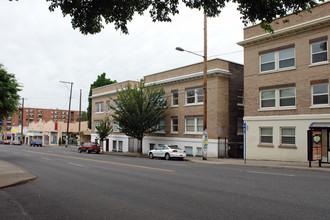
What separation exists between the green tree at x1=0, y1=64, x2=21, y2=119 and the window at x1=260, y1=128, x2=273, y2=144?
19760 mm

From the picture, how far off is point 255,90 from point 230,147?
21.5 feet

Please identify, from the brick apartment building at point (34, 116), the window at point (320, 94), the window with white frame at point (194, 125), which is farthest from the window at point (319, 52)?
the brick apartment building at point (34, 116)

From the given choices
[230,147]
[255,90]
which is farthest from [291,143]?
[230,147]

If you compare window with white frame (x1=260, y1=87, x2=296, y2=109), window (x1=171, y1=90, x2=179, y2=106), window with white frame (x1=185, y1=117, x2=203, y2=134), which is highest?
window (x1=171, y1=90, x2=179, y2=106)

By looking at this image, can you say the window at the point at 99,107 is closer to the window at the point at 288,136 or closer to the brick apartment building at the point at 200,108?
the brick apartment building at the point at 200,108

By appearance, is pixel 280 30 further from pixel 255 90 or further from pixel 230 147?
pixel 230 147

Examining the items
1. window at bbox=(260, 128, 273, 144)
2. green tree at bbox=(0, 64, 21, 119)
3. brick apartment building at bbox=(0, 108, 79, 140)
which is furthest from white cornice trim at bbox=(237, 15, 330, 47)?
brick apartment building at bbox=(0, 108, 79, 140)

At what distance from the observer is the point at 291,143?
22469 mm

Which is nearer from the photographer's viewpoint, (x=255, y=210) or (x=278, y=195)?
(x=255, y=210)

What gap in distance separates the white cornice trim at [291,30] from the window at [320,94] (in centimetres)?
415

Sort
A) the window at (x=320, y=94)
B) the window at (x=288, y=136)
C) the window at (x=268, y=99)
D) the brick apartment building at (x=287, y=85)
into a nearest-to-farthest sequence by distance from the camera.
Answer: the window at (x=320, y=94) → the brick apartment building at (x=287, y=85) → the window at (x=288, y=136) → the window at (x=268, y=99)

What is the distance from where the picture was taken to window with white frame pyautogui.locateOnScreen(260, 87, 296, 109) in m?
22.6

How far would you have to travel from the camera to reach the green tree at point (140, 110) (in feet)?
102

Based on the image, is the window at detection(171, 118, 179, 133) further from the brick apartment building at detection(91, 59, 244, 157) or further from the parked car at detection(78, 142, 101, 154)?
the parked car at detection(78, 142, 101, 154)
